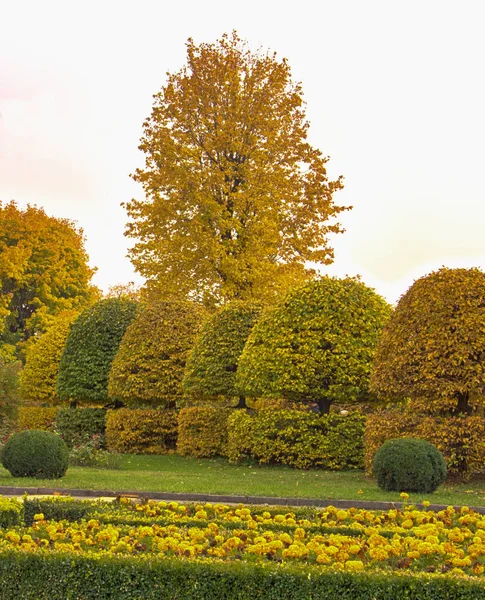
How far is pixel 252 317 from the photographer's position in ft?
85.0

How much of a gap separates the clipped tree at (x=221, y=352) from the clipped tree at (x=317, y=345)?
82.9 inches

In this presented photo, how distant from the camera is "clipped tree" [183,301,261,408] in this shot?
25.2 m

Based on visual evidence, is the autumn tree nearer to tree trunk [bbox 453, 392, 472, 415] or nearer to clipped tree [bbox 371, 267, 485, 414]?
clipped tree [bbox 371, 267, 485, 414]

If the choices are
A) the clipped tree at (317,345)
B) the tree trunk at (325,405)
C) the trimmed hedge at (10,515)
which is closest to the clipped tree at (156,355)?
the clipped tree at (317,345)

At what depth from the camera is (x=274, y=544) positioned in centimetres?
752

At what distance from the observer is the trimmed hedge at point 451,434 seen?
17.8m

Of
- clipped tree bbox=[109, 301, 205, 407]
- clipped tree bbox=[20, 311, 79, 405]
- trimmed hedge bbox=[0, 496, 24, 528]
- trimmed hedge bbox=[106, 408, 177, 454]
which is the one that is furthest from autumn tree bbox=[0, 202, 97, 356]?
trimmed hedge bbox=[0, 496, 24, 528]

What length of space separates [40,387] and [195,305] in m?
8.57

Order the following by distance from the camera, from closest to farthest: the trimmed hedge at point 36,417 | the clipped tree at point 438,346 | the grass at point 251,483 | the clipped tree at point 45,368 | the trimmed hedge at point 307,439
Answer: the grass at point 251,483, the clipped tree at point 438,346, the trimmed hedge at point 307,439, the trimmed hedge at point 36,417, the clipped tree at point 45,368

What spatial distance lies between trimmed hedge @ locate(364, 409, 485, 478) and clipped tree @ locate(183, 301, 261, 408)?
7.12 meters

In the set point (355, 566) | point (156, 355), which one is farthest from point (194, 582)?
point (156, 355)

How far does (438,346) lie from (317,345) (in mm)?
4320

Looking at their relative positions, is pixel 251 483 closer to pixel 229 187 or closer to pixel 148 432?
pixel 148 432

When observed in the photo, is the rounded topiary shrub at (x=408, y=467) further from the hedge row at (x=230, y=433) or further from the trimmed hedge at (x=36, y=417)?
the trimmed hedge at (x=36, y=417)
